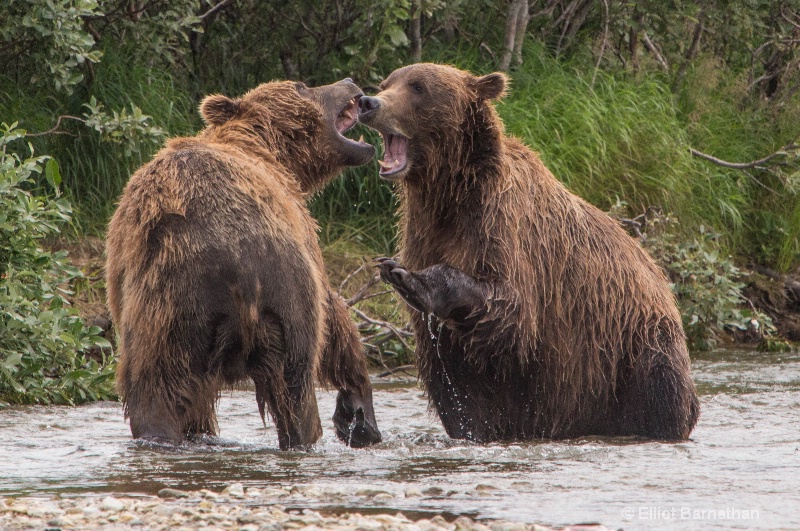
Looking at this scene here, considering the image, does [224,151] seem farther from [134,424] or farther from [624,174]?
[624,174]

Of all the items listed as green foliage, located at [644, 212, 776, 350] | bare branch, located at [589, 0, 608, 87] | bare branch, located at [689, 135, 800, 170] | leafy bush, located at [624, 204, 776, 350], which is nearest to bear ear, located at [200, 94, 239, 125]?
leafy bush, located at [624, 204, 776, 350]

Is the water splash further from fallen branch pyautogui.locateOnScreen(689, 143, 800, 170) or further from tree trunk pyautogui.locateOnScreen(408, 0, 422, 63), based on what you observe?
fallen branch pyautogui.locateOnScreen(689, 143, 800, 170)

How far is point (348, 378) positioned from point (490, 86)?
4.98 ft

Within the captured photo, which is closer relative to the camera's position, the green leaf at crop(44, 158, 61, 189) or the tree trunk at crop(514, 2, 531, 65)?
the green leaf at crop(44, 158, 61, 189)

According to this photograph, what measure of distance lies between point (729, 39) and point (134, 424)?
28.7 feet

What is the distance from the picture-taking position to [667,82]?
1126cm

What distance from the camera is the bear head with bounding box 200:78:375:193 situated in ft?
19.6

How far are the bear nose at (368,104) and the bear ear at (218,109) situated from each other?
0.80 meters

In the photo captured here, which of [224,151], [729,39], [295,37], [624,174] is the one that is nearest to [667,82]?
[729,39]

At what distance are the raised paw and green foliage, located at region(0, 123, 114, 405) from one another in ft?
7.79

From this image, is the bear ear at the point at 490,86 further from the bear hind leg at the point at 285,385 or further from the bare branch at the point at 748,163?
the bare branch at the point at 748,163

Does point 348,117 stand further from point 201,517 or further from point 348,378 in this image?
point 201,517

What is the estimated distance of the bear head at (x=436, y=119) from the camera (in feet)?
18.2

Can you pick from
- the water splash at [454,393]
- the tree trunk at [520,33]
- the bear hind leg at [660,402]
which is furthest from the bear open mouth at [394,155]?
the tree trunk at [520,33]
